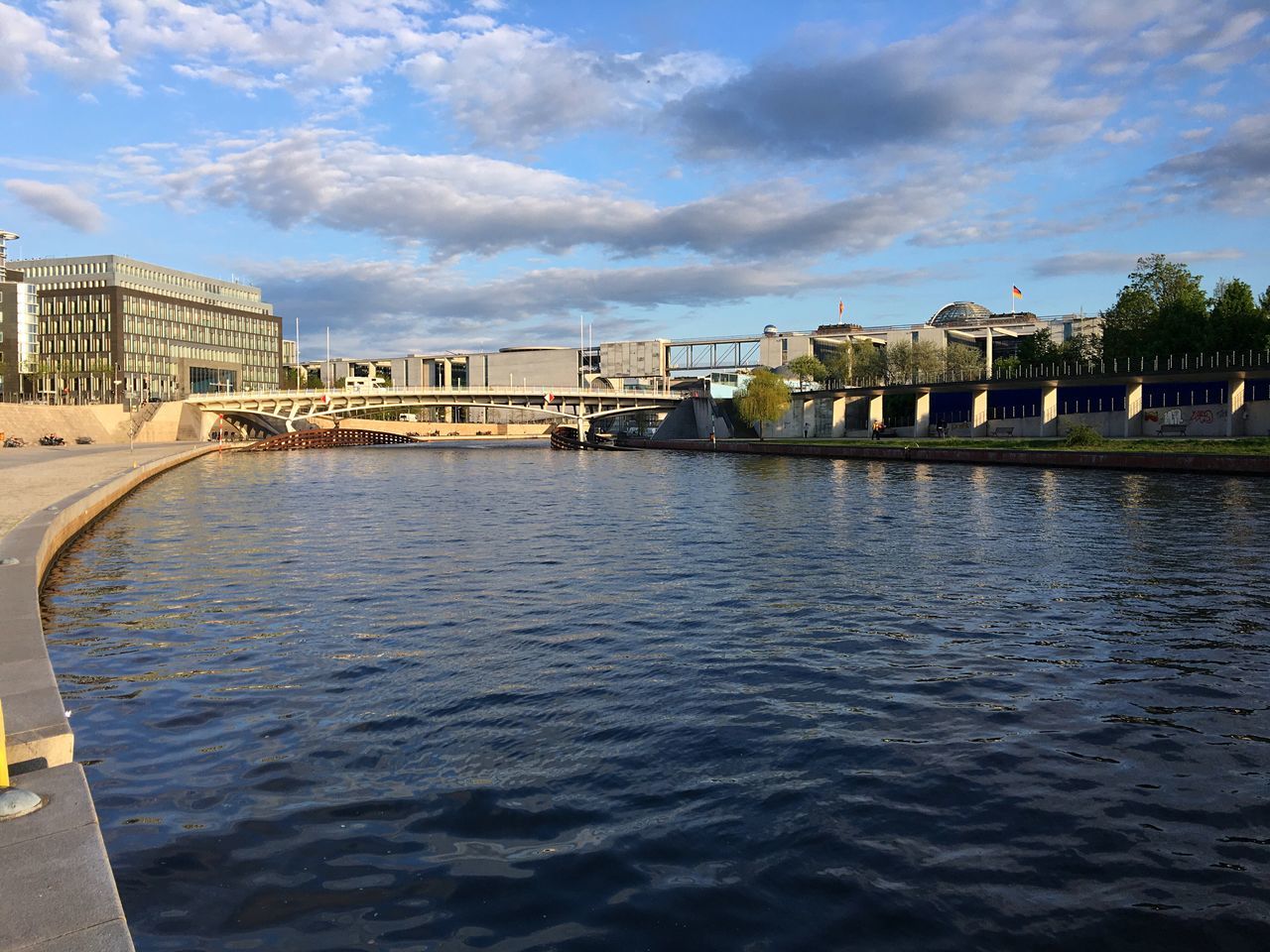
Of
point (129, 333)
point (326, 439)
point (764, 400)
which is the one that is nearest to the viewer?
point (764, 400)

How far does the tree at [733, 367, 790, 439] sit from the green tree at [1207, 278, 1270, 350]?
42427mm

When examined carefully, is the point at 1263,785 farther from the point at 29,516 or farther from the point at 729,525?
the point at 29,516

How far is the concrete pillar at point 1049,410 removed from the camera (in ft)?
267

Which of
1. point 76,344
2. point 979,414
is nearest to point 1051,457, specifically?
point 979,414

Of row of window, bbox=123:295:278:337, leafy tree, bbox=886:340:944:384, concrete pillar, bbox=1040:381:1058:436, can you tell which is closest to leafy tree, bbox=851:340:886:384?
leafy tree, bbox=886:340:944:384

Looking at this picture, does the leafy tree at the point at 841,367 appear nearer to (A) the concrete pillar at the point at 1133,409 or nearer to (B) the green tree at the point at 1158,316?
(B) the green tree at the point at 1158,316

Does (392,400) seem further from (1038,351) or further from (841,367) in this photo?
(1038,351)

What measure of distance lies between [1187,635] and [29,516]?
26.1 metres

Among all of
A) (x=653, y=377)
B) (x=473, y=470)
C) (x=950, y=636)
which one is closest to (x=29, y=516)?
(x=950, y=636)

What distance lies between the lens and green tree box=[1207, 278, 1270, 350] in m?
77.0

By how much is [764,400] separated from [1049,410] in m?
32.7

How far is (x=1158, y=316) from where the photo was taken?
87.2m

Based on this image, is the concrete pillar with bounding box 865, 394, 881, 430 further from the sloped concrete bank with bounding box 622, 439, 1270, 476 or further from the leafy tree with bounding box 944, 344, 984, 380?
the leafy tree with bounding box 944, 344, 984, 380

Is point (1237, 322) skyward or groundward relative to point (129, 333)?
groundward
